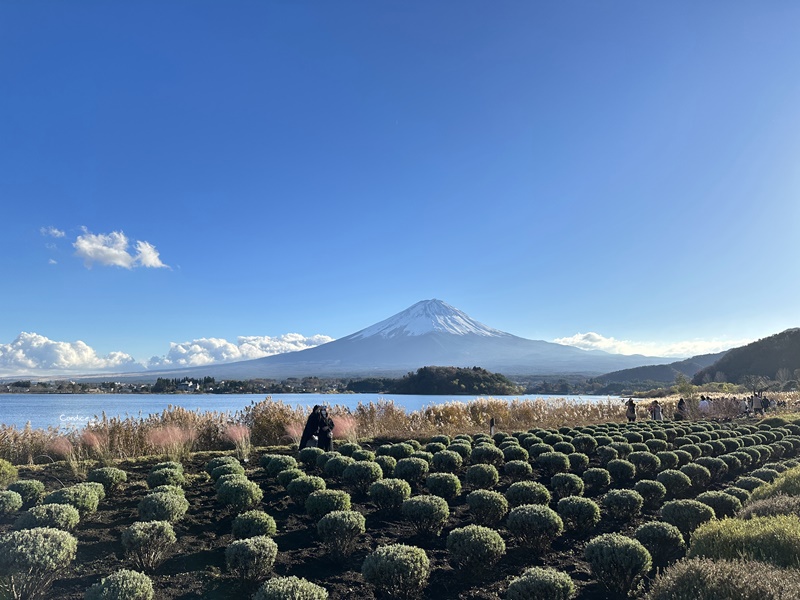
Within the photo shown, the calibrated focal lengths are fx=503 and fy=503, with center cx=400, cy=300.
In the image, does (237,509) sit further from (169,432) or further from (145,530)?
(169,432)

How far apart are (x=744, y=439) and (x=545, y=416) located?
8.41 m

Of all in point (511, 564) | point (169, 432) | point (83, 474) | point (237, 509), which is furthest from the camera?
point (169, 432)

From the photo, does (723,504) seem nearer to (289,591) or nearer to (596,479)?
(596,479)

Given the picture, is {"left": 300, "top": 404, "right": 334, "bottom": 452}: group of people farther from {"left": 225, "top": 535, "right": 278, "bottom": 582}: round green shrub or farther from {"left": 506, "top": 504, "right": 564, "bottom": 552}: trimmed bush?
{"left": 225, "top": 535, "right": 278, "bottom": 582}: round green shrub

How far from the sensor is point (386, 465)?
33.6ft

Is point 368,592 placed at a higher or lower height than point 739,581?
lower

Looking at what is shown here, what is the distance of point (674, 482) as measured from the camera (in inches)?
400

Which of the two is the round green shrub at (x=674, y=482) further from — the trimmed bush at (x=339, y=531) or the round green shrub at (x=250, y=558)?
the round green shrub at (x=250, y=558)

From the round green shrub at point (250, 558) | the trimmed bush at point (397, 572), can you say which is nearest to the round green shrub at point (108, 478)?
the round green shrub at point (250, 558)

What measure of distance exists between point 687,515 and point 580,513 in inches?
61.2

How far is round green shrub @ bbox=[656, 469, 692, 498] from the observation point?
1016 cm

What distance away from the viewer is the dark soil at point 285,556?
5.51 m

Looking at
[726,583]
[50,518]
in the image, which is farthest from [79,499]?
[726,583]

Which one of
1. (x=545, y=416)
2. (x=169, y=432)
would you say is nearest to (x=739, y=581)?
(x=169, y=432)
